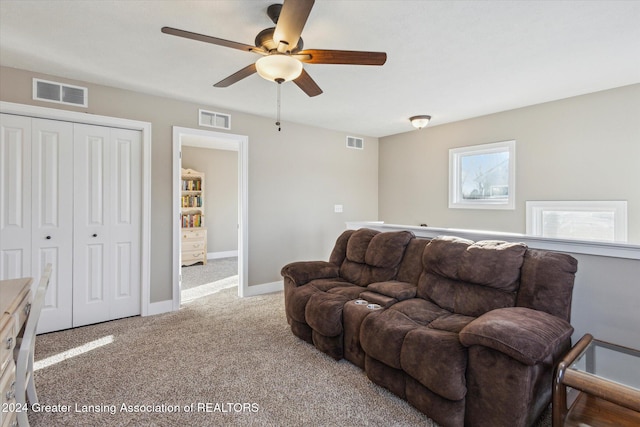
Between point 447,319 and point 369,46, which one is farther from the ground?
point 369,46

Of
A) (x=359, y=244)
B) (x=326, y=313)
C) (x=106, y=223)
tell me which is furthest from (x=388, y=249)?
(x=106, y=223)

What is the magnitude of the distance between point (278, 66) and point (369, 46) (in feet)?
3.04

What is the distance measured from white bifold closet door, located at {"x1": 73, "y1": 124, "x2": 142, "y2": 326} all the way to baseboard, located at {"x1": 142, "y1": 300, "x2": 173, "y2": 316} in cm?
14

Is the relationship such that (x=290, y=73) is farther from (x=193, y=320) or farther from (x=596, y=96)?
(x=596, y=96)

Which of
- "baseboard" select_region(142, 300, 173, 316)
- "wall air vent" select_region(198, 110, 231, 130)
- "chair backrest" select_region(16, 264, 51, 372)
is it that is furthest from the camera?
"wall air vent" select_region(198, 110, 231, 130)

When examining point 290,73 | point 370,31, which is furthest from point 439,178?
point 290,73

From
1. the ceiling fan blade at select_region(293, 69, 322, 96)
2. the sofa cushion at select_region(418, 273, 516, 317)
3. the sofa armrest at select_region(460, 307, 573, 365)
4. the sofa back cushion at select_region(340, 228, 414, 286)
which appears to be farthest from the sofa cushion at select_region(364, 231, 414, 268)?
the ceiling fan blade at select_region(293, 69, 322, 96)

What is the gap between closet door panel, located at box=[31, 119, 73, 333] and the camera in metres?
2.98

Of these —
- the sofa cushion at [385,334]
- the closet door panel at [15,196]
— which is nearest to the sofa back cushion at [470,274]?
the sofa cushion at [385,334]

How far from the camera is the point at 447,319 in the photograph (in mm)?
2141

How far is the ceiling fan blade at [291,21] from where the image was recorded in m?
1.50

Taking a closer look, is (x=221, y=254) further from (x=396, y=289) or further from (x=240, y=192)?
(x=396, y=289)

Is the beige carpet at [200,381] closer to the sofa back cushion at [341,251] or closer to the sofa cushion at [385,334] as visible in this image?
the sofa cushion at [385,334]

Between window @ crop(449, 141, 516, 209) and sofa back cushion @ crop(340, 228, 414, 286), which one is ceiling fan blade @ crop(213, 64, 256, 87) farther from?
window @ crop(449, 141, 516, 209)
